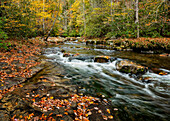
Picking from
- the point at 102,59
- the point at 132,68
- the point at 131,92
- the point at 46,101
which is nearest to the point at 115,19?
the point at 102,59

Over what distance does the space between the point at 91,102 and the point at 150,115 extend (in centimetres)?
205

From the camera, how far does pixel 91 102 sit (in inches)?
161

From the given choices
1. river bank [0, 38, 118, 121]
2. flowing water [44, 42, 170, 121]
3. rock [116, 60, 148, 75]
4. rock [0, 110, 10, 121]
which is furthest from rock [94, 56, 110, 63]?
rock [0, 110, 10, 121]

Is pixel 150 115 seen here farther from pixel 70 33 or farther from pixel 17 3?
pixel 70 33

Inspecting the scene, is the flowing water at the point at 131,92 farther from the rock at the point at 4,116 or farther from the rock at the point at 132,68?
the rock at the point at 4,116

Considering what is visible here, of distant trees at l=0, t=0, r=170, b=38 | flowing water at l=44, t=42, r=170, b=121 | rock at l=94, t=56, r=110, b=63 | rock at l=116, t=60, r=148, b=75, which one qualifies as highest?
distant trees at l=0, t=0, r=170, b=38

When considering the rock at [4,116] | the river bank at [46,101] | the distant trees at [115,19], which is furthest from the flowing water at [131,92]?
the distant trees at [115,19]

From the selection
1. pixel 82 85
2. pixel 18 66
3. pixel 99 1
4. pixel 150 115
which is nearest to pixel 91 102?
pixel 82 85

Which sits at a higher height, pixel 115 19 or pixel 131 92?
pixel 115 19

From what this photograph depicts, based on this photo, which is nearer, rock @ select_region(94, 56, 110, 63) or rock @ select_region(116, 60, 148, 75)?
rock @ select_region(116, 60, 148, 75)

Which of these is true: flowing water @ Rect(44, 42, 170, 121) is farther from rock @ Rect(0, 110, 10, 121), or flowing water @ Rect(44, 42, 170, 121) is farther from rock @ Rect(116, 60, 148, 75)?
rock @ Rect(0, 110, 10, 121)

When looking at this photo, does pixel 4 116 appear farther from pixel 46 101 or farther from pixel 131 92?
pixel 131 92

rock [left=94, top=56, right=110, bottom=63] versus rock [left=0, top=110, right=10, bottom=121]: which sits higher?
rock [left=94, top=56, right=110, bottom=63]

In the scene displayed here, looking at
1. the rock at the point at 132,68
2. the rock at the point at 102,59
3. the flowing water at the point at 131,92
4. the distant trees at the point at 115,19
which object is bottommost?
the flowing water at the point at 131,92
